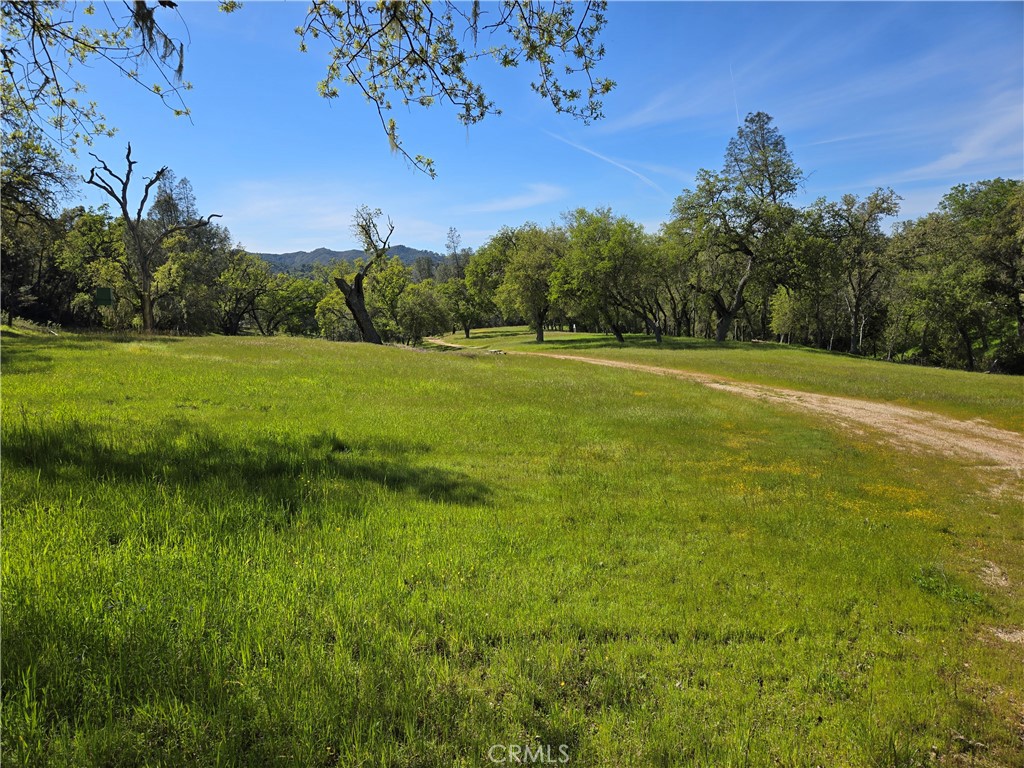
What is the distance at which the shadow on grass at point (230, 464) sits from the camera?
19.6 ft

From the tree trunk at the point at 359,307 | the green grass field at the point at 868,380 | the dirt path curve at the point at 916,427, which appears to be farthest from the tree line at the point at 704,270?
the dirt path curve at the point at 916,427

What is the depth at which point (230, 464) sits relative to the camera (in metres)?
7.15

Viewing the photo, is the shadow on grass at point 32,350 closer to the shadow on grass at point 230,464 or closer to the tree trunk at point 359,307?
the shadow on grass at point 230,464

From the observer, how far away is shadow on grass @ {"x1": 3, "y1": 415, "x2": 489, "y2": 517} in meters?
5.98

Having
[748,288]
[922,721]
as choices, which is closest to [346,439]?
[922,721]

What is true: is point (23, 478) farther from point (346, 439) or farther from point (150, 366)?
point (150, 366)

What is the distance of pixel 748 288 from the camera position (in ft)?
183

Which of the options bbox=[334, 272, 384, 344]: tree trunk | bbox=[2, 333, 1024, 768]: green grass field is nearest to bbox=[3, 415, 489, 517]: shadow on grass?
bbox=[2, 333, 1024, 768]: green grass field

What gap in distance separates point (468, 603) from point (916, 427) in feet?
59.8

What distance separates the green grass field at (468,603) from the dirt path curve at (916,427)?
14.2 ft

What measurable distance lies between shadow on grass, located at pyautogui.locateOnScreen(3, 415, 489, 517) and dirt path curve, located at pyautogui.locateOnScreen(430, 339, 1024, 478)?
45.5 ft

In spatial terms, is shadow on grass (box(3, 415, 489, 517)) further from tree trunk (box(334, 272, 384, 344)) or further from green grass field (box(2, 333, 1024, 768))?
tree trunk (box(334, 272, 384, 344))

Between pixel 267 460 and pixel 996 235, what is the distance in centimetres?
5914

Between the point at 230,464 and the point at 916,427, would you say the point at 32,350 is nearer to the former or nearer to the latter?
the point at 230,464
